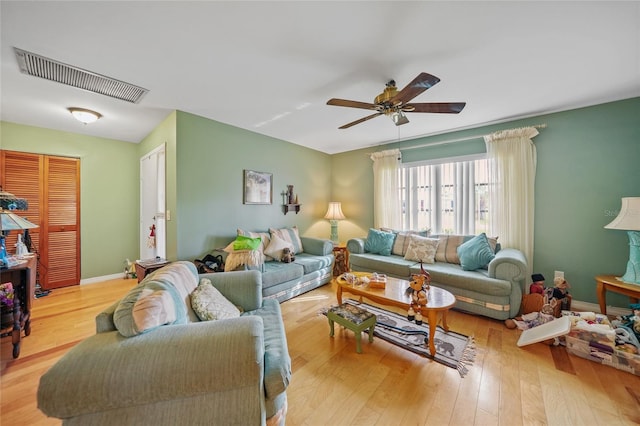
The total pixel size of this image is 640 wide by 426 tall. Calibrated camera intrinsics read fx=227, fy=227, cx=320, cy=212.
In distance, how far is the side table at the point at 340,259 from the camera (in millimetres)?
3934

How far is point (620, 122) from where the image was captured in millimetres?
2527

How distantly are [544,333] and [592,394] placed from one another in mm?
520

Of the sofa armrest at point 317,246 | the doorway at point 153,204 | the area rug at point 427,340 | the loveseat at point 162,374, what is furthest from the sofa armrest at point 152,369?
the sofa armrest at point 317,246

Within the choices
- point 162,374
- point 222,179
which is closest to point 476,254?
point 162,374

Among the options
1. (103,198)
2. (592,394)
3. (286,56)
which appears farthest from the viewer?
(103,198)

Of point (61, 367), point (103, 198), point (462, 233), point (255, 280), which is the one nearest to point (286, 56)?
point (255, 280)

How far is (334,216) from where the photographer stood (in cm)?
458

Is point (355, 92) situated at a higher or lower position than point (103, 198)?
higher

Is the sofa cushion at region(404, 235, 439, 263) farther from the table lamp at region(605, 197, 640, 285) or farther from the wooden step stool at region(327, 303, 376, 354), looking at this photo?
the table lamp at region(605, 197, 640, 285)

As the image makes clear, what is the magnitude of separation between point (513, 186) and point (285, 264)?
10.8ft

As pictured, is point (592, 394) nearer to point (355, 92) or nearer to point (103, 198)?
point (355, 92)

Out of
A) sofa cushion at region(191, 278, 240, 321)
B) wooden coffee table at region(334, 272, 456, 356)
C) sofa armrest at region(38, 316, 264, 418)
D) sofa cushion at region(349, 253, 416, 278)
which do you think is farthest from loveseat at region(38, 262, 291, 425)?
sofa cushion at region(349, 253, 416, 278)

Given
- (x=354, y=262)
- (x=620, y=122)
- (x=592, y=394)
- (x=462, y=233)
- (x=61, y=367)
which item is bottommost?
(x=592, y=394)

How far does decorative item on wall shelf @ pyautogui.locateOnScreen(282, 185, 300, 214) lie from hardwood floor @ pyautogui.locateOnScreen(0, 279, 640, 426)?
7.38 feet
